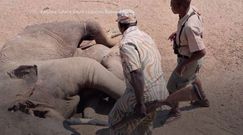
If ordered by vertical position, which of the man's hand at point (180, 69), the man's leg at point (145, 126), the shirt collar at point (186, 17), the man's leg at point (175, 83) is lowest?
the man's leg at point (145, 126)

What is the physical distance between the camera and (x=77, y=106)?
5.75 metres

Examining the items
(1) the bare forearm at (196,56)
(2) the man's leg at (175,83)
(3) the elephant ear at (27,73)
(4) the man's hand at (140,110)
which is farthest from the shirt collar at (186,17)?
(3) the elephant ear at (27,73)

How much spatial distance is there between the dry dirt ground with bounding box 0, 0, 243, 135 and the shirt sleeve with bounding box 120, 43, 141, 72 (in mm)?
1479

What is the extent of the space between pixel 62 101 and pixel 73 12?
2.69 meters

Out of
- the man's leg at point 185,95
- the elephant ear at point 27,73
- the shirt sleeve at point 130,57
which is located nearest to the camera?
the shirt sleeve at point 130,57

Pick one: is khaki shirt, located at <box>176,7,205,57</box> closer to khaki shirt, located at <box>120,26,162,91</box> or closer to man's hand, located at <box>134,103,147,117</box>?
khaki shirt, located at <box>120,26,162,91</box>

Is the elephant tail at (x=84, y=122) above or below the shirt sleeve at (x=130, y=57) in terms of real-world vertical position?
below

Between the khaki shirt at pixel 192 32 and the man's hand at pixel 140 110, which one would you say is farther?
the khaki shirt at pixel 192 32

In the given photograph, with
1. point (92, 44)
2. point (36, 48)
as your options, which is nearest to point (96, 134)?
point (36, 48)

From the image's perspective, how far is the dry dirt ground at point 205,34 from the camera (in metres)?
5.54

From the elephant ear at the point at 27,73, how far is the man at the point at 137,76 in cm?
131

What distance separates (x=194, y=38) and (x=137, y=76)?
91 centimetres

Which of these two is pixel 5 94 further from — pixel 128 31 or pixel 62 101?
pixel 128 31

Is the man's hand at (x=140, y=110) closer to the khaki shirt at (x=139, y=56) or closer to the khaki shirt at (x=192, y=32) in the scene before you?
the khaki shirt at (x=139, y=56)
